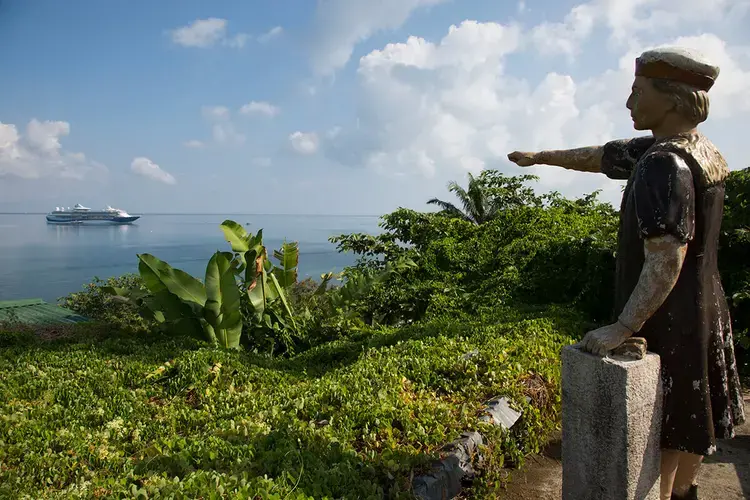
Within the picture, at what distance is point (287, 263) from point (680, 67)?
17.4ft

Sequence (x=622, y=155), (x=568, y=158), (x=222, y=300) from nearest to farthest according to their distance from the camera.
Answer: (x=622, y=155), (x=568, y=158), (x=222, y=300)

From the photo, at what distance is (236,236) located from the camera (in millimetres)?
6121

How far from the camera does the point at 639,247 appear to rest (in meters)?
1.90

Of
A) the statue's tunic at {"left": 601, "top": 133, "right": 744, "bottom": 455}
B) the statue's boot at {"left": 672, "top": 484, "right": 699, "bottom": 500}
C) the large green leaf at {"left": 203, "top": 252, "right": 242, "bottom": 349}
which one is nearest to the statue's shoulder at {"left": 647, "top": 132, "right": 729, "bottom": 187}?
the statue's tunic at {"left": 601, "top": 133, "right": 744, "bottom": 455}

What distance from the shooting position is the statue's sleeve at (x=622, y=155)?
7.20 feet

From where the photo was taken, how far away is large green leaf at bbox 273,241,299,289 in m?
6.52

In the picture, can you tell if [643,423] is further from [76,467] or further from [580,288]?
[580,288]

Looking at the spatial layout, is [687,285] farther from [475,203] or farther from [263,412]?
[475,203]

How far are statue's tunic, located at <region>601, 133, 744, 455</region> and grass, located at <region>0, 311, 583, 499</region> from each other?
1197 mm

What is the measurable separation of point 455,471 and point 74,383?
3.24 meters

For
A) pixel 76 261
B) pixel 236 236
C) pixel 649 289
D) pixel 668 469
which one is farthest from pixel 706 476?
pixel 76 261

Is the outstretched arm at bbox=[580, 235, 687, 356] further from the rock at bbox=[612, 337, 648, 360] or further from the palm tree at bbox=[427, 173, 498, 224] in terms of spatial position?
the palm tree at bbox=[427, 173, 498, 224]

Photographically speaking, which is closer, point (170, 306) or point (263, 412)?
point (263, 412)

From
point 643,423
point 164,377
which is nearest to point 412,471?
point 643,423
